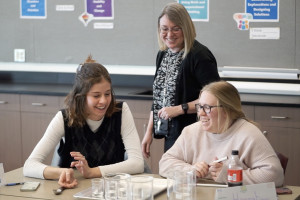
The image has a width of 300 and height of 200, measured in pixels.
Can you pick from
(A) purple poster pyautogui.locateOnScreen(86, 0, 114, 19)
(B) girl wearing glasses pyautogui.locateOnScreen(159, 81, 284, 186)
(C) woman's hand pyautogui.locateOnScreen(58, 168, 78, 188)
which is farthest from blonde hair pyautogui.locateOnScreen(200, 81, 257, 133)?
(A) purple poster pyautogui.locateOnScreen(86, 0, 114, 19)

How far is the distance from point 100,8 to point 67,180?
2754mm

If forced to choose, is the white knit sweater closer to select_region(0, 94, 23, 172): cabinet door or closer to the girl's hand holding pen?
the girl's hand holding pen

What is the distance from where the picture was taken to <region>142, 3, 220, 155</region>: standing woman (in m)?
3.33

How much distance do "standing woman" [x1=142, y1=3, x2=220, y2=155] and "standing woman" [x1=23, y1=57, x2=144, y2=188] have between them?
1.28 ft

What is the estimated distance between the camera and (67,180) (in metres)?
2.67

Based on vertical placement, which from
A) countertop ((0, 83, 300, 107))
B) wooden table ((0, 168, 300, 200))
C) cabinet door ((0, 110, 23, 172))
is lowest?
cabinet door ((0, 110, 23, 172))

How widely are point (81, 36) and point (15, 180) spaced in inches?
104

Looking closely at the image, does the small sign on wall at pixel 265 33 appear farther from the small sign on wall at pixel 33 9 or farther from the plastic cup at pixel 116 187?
the plastic cup at pixel 116 187

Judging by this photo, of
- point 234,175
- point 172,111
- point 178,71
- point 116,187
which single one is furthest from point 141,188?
point 178,71

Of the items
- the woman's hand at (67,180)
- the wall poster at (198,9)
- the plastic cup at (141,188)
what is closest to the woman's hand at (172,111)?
the woman's hand at (67,180)

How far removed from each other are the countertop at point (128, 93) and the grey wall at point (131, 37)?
0.79ft

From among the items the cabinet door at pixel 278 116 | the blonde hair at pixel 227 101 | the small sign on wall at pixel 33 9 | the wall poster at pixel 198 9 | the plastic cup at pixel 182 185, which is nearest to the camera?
the plastic cup at pixel 182 185

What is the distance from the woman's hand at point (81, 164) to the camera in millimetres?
2716

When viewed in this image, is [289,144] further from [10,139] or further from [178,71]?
[10,139]
